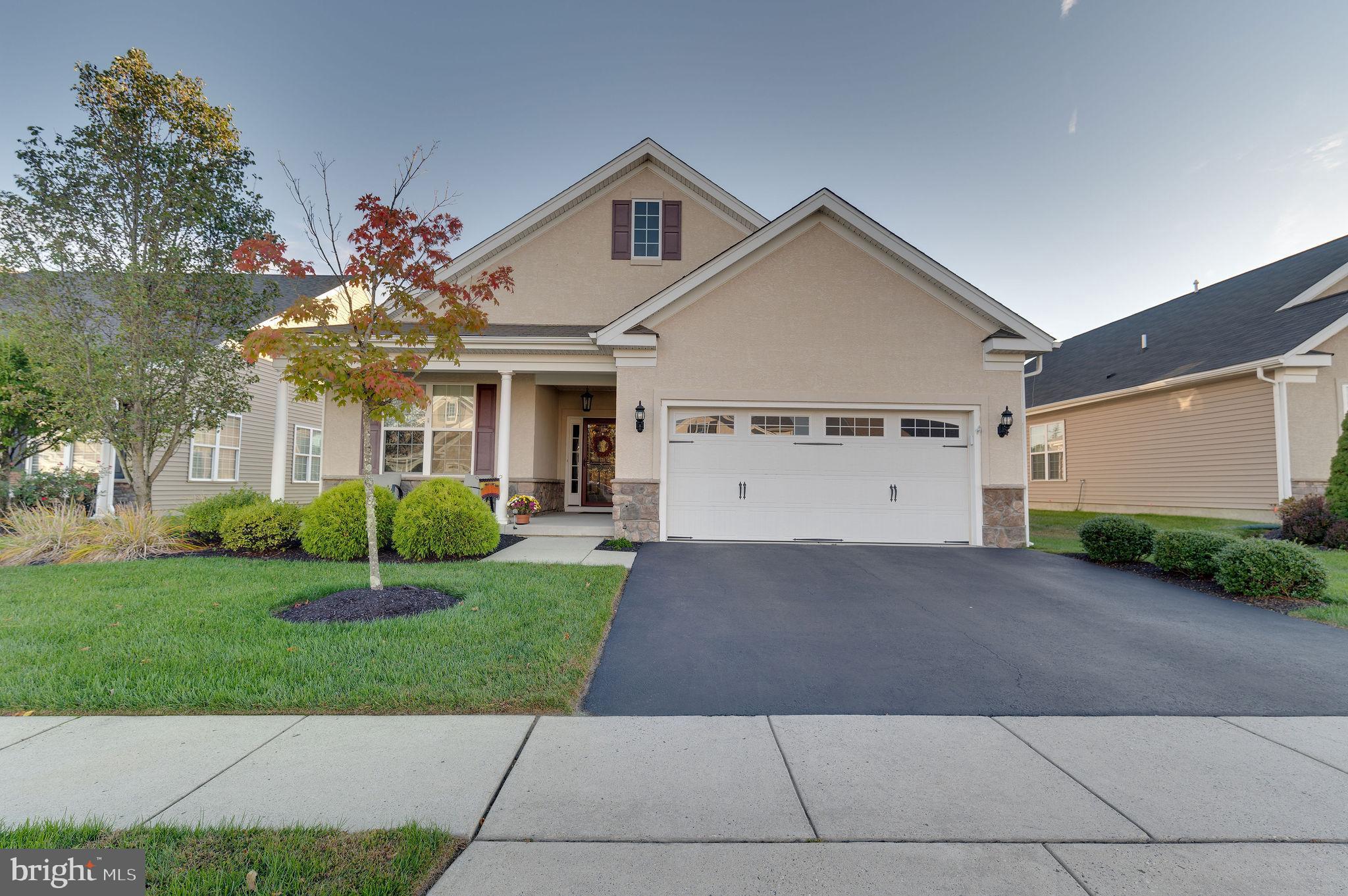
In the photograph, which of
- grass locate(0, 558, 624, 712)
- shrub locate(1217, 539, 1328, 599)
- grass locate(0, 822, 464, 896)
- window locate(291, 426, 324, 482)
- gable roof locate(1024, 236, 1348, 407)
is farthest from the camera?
window locate(291, 426, 324, 482)

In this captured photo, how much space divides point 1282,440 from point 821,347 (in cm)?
971

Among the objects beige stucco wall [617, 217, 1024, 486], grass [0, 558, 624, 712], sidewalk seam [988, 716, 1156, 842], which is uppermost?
beige stucco wall [617, 217, 1024, 486]

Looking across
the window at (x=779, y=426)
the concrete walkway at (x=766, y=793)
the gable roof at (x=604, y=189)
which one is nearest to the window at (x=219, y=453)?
the gable roof at (x=604, y=189)

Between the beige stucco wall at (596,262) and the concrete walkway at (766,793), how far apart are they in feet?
32.6

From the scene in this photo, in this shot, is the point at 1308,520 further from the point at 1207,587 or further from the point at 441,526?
the point at 441,526

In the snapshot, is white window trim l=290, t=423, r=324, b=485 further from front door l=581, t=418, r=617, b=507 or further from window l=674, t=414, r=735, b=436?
window l=674, t=414, r=735, b=436

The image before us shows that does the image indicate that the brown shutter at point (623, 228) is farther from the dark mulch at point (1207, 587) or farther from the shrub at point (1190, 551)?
the shrub at point (1190, 551)

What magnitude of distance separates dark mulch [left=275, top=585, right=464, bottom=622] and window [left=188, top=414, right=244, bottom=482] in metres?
11.5

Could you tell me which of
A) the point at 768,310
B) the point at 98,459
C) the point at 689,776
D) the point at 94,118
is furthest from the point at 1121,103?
the point at 98,459

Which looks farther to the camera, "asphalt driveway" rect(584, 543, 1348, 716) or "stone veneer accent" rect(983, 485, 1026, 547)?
"stone veneer accent" rect(983, 485, 1026, 547)

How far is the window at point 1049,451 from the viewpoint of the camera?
16672 millimetres

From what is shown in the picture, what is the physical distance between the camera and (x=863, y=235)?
963 centimetres

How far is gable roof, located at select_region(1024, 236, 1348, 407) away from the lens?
11438 millimetres

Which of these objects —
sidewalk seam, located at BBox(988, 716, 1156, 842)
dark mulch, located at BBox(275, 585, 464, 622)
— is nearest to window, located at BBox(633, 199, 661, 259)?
dark mulch, located at BBox(275, 585, 464, 622)
